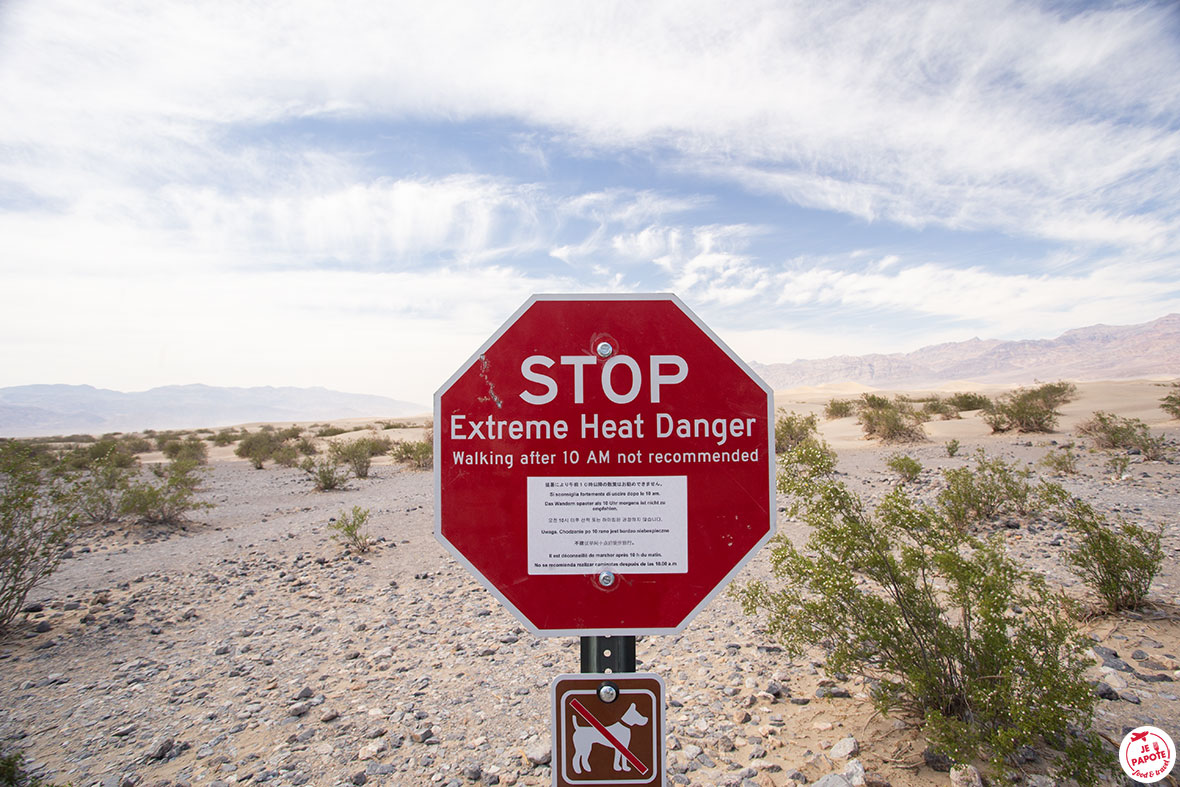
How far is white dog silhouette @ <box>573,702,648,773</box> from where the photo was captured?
59.9 inches

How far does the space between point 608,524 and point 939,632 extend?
8.51 ft

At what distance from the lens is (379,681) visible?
429 cm

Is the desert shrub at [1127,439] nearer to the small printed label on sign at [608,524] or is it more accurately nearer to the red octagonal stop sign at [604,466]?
the red octagonal stop sign at [604,466]

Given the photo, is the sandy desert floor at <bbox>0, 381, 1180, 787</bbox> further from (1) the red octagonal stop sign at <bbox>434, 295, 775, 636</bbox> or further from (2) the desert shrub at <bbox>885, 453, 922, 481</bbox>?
(2) the desert shrub at <bbox>885, 453, 922, 481</bbox>

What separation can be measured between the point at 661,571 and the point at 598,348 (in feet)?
2.09

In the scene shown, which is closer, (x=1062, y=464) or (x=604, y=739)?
(x=604, y=739)

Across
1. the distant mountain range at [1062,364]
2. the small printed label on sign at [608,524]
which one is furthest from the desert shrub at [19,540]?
the distant mountain range at [1062,364]

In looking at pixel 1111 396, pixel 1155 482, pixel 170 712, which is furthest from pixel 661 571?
pixel 1111 396

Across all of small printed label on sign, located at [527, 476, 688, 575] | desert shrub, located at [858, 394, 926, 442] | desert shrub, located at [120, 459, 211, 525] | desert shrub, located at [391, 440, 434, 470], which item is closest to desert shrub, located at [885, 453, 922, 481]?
desert shrub, located at [858, 394, 926, 442]

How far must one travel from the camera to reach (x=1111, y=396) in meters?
24.6

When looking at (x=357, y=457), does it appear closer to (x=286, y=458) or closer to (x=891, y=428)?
(x=286, y=458)

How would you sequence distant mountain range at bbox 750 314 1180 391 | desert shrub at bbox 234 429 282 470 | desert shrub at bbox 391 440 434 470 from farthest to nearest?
distant mountain range at bbox 750 314 1180 391 < desert shrub at bbox 234 429 282 470 < desert shrub at bbox 391 440 434 470

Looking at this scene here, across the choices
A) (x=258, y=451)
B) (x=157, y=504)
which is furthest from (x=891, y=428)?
(x=258, y=451)

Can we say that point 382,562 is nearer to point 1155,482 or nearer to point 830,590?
point 830,590
